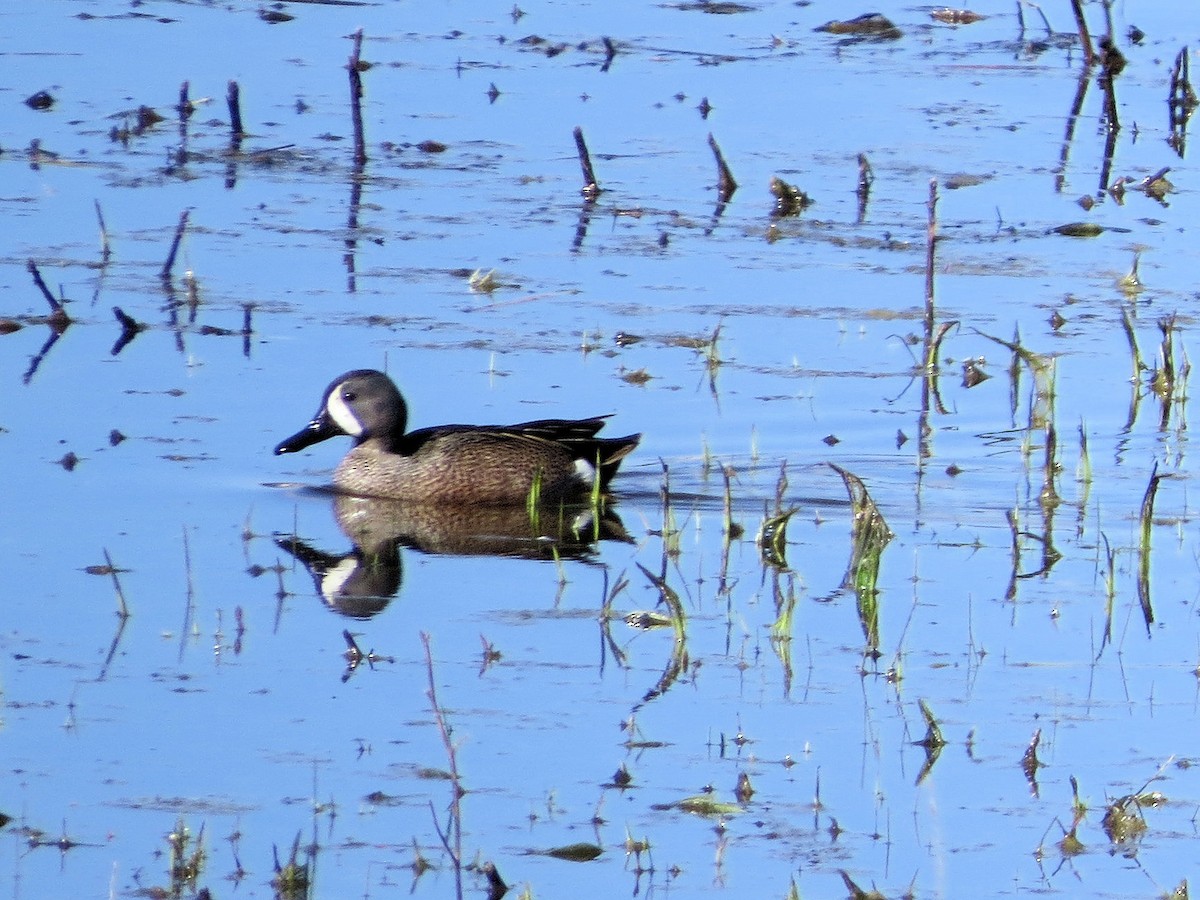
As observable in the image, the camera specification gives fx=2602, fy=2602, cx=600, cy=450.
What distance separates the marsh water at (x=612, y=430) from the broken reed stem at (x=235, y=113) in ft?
0.34

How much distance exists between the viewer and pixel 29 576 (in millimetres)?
8070

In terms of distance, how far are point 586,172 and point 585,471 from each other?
4479 millimetres

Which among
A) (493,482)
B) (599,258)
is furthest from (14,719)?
(599,258)

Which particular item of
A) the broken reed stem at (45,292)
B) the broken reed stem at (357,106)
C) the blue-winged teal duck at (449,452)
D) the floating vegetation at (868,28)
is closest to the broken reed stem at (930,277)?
the blue-winged teal duck at (449,452)

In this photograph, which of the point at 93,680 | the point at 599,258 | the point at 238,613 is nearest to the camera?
the point at 93,680

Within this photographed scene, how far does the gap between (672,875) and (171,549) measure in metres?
3.28

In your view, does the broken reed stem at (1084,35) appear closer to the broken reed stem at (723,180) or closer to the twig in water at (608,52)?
the twig in water at (608,52)

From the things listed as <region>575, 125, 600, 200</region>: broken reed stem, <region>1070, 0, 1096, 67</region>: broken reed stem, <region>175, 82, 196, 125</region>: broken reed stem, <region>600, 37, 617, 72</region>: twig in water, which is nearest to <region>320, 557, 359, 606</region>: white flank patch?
<region>575, 125, 600, 200</region>: broken reed stem

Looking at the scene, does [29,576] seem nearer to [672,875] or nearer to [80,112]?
[672,875]

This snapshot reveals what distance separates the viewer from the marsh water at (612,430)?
6109 millimetres

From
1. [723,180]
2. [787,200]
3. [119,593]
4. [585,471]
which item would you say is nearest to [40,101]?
[723,180]

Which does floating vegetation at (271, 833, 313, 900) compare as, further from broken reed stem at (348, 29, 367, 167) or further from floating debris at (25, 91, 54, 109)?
floating debris at (25, 91, 54, 109)

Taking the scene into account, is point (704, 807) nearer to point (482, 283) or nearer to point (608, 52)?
point (482, 283)

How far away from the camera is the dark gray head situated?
10.1m
